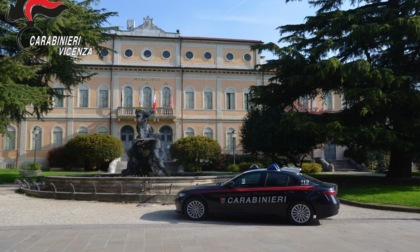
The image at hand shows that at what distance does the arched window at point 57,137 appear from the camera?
4238 cm

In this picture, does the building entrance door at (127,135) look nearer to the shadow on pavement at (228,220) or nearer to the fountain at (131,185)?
the fountain at (131,185)

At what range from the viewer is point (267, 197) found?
33.3 feet

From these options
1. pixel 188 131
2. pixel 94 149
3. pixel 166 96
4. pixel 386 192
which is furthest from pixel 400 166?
pixel 166 96

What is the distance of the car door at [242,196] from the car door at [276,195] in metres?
0.17

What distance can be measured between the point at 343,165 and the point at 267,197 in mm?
35053

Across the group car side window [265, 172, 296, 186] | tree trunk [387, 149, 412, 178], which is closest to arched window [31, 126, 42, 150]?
tree trunk [387, 149, 412, 178]

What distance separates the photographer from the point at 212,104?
45.3m

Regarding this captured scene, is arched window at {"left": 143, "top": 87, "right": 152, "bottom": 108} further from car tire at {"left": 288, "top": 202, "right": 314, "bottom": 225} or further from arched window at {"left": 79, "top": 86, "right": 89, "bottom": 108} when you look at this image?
car tire at {"left": 288, "top": 202, "right": 314, "bottom": 225}

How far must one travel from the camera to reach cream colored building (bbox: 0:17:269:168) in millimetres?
42531

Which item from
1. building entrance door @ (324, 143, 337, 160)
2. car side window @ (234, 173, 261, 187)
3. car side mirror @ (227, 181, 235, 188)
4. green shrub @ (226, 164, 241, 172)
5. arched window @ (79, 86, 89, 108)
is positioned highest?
arched window @ (79, 86, 89, 108)

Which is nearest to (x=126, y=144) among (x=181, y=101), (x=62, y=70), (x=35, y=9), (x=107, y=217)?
(x=181, y=101)

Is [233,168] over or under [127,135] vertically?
under

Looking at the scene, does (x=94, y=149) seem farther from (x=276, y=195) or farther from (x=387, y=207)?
(x=276, y=195)

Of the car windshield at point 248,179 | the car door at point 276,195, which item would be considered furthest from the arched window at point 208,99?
the car door at point 276,195
